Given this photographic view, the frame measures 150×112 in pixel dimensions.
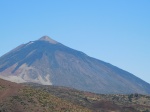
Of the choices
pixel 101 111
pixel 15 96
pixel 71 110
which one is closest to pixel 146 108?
pixel 101 111

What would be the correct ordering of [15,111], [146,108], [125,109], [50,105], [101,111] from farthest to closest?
[146,108] → [125,109] → [101,111] → [50,105] → [15,111]

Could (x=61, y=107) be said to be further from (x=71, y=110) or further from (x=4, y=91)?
(x=4, y=91)

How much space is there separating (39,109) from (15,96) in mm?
5476

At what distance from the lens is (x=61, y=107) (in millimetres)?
66375

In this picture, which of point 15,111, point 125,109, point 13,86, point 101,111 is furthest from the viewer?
point 125,109

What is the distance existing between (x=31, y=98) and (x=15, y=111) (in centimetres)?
582

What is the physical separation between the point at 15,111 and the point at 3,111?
183cm

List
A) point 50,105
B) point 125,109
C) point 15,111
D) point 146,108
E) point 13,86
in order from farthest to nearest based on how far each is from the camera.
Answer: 1. point 146,108
2. point 125,109
3. point 13,86
4. point 50,105
5. point 15,111

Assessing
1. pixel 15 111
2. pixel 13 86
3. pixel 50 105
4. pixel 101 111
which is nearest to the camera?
pixel 15 111

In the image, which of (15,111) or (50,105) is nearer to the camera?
(15,111)

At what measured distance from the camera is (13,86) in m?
71.2

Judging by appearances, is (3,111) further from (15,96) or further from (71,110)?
(71,110)

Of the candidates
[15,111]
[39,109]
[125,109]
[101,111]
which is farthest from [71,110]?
[125,109]

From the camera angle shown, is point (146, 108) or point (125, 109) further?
point (146, 108)
